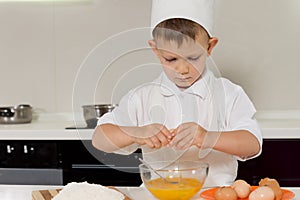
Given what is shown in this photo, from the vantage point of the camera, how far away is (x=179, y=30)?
130 cm

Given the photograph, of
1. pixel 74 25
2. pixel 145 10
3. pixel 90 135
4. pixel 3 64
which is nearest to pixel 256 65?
pixel 145 10

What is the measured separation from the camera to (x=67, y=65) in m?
2.69

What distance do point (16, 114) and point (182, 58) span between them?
4.79 ft

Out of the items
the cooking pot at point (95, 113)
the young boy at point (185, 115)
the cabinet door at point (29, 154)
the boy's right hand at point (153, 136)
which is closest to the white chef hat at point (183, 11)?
the young boy at point (185, 115)

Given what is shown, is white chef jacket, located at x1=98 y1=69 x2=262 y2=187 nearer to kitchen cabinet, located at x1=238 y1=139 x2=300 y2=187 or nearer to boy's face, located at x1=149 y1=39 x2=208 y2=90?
boy's face, located at x1=149 y1=39 x2=208 y2=90

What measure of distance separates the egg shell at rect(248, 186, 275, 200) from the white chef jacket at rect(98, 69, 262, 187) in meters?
0.25

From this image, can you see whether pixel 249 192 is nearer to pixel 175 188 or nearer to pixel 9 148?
pixel 175 188

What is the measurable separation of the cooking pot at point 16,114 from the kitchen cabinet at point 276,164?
101cm

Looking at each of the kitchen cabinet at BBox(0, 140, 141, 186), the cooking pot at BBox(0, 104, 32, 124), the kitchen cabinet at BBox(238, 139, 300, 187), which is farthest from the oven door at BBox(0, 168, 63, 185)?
the kitchen cabinet at BBox(238, 139, 300, 187)

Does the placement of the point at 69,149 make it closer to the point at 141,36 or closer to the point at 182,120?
the point at 182,120

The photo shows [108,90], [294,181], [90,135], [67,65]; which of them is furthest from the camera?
[67,65]

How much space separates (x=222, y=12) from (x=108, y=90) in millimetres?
641

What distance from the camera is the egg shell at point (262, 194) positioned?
109cm

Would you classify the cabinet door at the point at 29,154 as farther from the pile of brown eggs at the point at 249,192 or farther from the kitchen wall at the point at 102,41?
the pile of brown eggs at the point at 249,192
